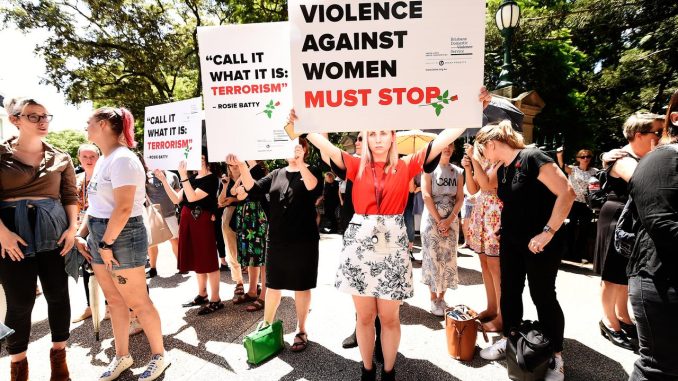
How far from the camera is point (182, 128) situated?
11.9 ft

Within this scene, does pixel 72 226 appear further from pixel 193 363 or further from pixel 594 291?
pixel 594 291

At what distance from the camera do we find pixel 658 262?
74.0 inches

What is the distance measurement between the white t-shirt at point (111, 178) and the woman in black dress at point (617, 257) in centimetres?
380

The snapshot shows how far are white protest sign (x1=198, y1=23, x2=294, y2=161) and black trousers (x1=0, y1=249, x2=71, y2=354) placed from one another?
5.28ft

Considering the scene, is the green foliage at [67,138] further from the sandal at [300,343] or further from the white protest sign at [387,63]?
the white protest sign at [387,63]

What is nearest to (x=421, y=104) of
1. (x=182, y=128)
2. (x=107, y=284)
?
(x=182, y=128)

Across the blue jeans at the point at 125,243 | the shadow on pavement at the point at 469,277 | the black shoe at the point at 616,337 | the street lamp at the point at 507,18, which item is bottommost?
the shadow on pavement at the point at 469,277

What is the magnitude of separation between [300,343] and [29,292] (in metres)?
2.25

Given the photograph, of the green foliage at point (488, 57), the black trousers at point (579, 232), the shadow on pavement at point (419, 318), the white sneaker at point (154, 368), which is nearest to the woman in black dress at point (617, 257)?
the shadow on pavement at point (419, 318)

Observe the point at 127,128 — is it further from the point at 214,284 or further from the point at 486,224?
the point at 486,224

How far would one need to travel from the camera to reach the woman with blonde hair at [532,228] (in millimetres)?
2818

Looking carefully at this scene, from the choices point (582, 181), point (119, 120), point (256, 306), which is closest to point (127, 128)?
point (119, 120)

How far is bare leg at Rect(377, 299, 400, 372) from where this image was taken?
8.81 ft

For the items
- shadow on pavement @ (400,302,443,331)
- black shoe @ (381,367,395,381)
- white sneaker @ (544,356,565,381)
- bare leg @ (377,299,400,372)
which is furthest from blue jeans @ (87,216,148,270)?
white sneaker @ (544,356,565,381)
